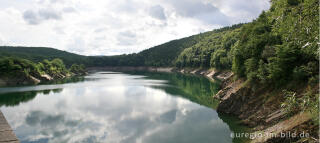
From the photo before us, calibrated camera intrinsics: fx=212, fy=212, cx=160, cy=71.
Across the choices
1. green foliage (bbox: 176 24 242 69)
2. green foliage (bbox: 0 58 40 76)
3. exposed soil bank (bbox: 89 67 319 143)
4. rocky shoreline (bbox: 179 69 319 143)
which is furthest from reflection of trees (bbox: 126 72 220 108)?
green foliage (bbox: 0 58 40 76)

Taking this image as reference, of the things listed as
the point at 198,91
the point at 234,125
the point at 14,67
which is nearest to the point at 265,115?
the point at 234,125

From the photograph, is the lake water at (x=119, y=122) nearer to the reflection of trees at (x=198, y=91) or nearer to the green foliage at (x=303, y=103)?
the reflection of trees at (x=198, y=91)

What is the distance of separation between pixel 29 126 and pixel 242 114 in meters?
29.9

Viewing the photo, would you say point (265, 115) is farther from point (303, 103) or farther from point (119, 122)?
point (119, 122)

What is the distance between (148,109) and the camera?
131ft

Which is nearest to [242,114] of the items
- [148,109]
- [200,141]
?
[200,141]

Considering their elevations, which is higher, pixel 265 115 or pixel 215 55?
pixel 215 55

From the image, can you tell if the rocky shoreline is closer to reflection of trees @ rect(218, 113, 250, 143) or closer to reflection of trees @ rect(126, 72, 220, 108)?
reflection of trees @ rect(218, 113, 250, 143)

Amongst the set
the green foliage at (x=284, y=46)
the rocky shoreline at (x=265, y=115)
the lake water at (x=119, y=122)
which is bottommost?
the lake water at (x=119, y=122)

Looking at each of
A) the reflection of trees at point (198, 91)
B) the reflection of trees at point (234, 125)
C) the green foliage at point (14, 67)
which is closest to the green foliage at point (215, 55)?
the reflection of trees at point (198, 91)

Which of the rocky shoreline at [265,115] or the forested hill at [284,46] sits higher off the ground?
the forested hill at [284,46]

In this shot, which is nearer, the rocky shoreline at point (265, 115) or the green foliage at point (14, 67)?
the rocky shoreline at point (265, 115)

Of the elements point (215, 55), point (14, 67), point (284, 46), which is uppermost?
point (215, 55)

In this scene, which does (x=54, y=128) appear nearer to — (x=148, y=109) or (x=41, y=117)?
(x=41, y=117)
